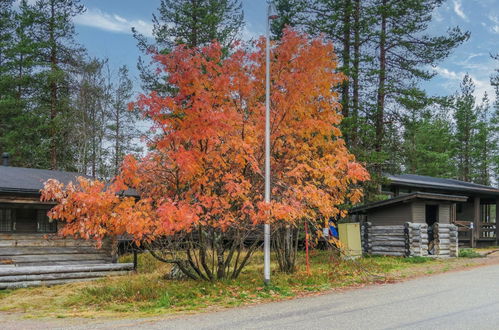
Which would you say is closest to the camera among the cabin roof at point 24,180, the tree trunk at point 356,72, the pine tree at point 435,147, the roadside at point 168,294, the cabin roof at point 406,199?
the roadside at point 168,294

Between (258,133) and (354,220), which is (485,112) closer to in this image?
(354,220)

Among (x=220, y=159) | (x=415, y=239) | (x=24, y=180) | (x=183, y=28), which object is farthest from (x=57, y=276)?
(x=183, y=28)

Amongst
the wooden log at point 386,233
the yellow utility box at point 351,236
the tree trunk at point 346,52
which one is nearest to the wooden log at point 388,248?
the wooden log at point 386,233

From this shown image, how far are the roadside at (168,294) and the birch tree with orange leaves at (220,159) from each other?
1.25 m

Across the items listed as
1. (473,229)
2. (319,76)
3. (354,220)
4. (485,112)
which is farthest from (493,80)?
(319,76)

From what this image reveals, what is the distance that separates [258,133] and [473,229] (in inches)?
889

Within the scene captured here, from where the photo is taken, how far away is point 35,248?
17859 mm

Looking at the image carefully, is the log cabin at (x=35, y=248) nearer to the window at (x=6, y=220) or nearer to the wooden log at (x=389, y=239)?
the window at (x=6, y=220)

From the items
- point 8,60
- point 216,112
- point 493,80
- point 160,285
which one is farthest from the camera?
point 493,80

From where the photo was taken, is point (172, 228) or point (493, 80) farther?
point (493, 80)

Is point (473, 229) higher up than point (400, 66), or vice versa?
point (400, 66)

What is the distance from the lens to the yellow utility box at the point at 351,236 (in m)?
21.7

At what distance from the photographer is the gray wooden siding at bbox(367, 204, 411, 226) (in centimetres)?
2339

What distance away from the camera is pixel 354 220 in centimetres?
2666
